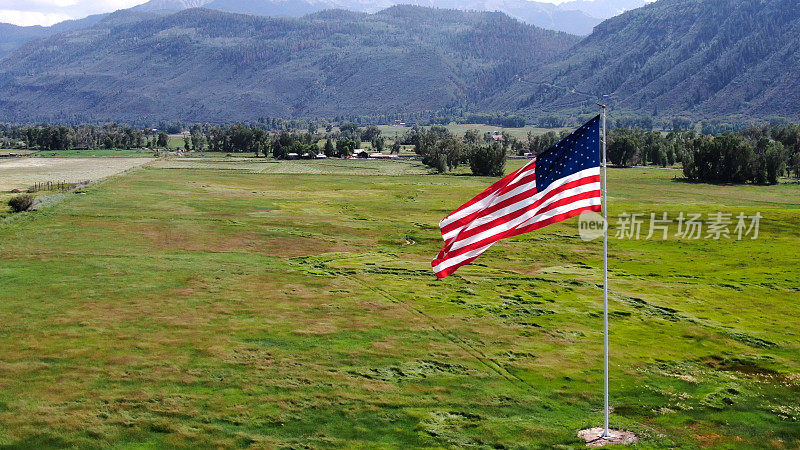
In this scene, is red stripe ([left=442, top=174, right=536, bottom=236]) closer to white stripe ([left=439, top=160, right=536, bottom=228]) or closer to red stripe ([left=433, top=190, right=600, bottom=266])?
white stripe ([left=439, top=160, right=536, bottom=228])

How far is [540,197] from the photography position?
79.4 ft

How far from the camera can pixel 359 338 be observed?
4241 centimetres

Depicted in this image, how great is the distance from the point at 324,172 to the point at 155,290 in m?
137

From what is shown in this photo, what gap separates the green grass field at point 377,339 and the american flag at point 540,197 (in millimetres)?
8614

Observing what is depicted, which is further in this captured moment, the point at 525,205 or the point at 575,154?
the point at 525,205

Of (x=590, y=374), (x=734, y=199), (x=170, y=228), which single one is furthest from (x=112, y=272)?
(x=734, y=199)

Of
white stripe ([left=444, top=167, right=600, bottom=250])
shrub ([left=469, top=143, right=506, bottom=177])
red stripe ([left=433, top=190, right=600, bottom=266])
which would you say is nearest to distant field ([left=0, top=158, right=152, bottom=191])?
shrub ([left=469, top=143, right=506, bottom=177])

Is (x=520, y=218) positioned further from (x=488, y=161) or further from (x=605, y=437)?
(x=488, y=161)

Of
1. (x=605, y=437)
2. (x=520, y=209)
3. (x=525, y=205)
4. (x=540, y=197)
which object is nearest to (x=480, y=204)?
(x=520, y=209)

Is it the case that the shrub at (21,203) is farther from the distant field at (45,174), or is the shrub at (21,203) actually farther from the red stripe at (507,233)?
the red stripe at (507,233)

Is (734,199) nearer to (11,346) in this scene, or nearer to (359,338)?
(359,338)

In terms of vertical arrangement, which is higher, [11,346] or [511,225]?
[511,225]

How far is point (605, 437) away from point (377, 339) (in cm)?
1724

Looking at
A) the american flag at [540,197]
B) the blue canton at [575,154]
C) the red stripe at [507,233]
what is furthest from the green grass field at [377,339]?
the blue canton at [575,154]
